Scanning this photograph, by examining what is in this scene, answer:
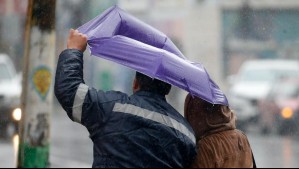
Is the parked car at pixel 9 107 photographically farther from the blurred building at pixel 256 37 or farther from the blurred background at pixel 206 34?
the blurred building at pixel 256 37

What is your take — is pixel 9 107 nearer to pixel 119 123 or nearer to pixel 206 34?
pixel 119 123

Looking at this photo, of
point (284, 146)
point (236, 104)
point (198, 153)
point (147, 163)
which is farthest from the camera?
point (236, 104)

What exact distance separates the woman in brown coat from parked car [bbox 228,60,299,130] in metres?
18.4

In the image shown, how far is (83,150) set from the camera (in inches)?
679

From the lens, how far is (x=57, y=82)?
4.20 metres

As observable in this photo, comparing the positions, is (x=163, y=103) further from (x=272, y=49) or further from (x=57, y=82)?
(x=272, y=49)

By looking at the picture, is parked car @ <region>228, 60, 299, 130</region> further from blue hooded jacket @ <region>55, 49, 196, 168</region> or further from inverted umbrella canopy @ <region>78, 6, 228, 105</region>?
blue hooded jacket @ <region>55, 49, 196, 168</region>

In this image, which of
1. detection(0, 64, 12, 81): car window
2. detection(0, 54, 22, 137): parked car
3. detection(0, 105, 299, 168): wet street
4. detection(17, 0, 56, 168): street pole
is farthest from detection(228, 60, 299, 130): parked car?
detection(17, 0, 56, 168): street pole

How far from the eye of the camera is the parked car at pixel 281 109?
21.3 m

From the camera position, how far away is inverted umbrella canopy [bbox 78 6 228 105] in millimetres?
4363

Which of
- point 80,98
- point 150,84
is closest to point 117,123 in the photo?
point 80,98

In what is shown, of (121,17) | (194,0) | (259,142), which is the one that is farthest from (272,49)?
(121,17)

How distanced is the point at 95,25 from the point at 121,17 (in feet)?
0.56

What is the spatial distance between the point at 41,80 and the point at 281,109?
12986mm
